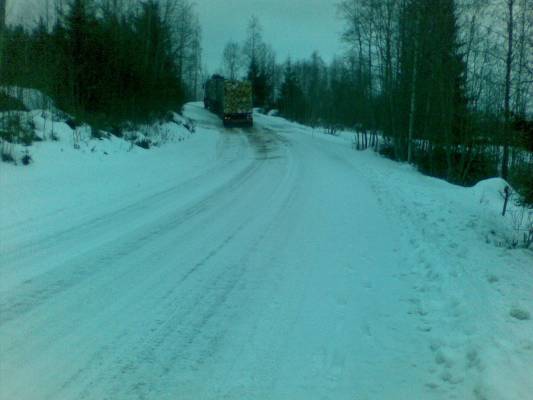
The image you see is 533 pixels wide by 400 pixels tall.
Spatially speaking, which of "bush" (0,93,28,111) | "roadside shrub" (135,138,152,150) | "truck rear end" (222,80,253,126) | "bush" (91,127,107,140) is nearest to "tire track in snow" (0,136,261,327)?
"bush" (0,93,28,111)

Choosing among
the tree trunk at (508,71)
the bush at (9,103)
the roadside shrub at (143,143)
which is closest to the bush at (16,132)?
the bush at (9,103)

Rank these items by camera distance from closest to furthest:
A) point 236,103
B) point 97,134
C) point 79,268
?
point 79,268 → point 97,134 → point 236,103

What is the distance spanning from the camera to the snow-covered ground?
391 cm

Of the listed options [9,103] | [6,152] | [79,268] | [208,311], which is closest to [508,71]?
[9,103]

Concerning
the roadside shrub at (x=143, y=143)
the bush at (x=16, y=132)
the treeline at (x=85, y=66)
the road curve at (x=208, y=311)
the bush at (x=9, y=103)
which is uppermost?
the treeline at (x=85, y=66)

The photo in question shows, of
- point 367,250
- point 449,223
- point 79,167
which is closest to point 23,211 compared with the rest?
point 79,167

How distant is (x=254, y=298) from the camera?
5.62m

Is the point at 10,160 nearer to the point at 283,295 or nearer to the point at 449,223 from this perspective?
the point at 283,295

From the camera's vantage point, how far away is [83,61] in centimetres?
2127

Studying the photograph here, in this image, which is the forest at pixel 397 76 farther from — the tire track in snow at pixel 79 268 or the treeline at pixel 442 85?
the tire track in snow at pixel 79 268

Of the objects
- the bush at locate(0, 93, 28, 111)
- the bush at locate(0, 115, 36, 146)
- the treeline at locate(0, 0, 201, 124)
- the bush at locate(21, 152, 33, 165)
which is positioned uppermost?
the treeline at locate(0, 0, 201, 124)

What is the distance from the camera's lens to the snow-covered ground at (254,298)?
391 centimetres

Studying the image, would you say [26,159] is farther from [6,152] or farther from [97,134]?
[97,134]

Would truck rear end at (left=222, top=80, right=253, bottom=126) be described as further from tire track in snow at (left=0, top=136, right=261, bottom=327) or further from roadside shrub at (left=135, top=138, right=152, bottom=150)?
tire track in snow at (left=0, top=136, right=261, bottom=327)
